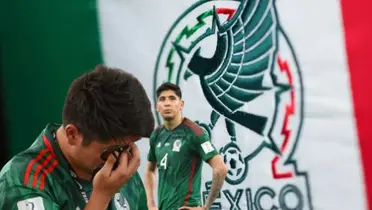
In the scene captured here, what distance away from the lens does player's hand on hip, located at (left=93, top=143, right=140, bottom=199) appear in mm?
967

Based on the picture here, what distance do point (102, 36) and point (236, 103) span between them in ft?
3.20

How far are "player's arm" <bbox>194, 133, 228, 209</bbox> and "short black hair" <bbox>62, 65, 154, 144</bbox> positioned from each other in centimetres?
170

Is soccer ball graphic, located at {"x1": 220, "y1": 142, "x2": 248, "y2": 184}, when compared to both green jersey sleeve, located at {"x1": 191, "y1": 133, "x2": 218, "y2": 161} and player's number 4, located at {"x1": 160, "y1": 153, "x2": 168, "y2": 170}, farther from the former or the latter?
player's number 4, located at {"x1": 160, "y1": 153, "x2": 168, "y2": 170}

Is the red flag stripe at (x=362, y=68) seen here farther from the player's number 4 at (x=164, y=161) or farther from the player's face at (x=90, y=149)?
the player's face at (x=90, y=149)

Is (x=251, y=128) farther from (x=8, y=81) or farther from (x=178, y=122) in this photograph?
(x=8, y=81)

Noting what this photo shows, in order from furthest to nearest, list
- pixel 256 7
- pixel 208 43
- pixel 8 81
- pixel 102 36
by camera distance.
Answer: pixel 8 81 < pixel 102 36 < pixel 208 43 < pixel 256 7

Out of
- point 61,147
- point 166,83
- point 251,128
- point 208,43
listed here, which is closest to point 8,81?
point 166,83

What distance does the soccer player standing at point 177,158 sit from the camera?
267cm

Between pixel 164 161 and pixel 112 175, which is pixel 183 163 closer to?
pixel 164 161

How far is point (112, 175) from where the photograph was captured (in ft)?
3.19

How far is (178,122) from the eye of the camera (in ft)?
9.25

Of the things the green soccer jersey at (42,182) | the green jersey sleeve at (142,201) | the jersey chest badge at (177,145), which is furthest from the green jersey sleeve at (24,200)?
the jersey chest badge at (177,145)

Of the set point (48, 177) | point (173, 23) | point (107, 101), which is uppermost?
point (173, 23)

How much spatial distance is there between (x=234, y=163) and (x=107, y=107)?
1757mm
